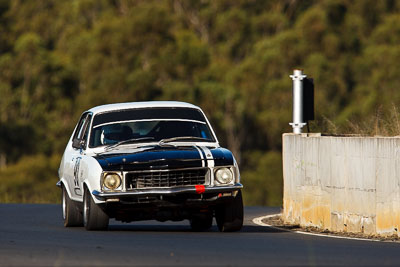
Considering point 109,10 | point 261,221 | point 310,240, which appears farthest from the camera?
point 109,10

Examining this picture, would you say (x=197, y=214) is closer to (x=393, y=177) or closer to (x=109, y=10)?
(x=393, y=177)

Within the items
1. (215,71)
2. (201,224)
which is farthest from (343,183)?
(215,71)

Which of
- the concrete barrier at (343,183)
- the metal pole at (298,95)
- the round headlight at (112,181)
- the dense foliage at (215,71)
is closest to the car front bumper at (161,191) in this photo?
the round headlight at (112,181)

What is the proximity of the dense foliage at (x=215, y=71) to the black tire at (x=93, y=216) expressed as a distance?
133 ft

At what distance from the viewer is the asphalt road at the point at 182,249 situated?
10.3 m

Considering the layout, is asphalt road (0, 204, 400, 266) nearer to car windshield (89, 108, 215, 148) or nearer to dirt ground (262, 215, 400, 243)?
dirt ground (262, 215, 400, 243)

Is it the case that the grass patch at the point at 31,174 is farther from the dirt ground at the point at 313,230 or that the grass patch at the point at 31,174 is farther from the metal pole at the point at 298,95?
the dirt ground at the point at 313,230

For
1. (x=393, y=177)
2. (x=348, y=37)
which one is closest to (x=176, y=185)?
(x=393, y=177)

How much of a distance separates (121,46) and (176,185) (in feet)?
170

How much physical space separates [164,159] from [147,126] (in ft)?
6.83

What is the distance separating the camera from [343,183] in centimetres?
1560

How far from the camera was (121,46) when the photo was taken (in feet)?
214

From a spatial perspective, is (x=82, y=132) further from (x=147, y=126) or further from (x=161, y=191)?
(x=161, y=191)

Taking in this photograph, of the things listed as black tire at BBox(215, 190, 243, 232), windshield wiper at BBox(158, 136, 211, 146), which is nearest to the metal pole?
windshield wiper at BBox(158, 136, 211, 146)
